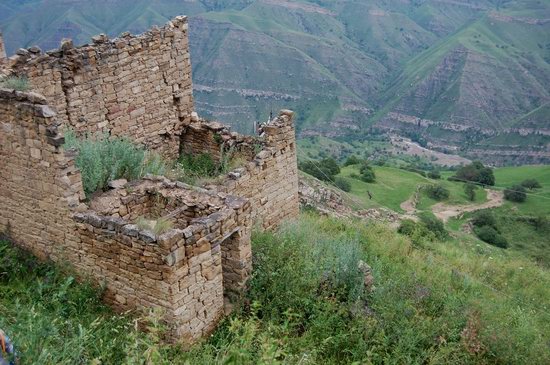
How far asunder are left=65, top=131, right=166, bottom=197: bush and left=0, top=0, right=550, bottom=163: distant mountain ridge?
109 metres

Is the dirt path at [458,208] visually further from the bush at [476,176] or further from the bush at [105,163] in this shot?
the bush at [105,163]

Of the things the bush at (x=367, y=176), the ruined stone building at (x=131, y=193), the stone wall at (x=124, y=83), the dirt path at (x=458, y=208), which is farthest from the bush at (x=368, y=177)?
the ruined stone building at (x=131, y=193)

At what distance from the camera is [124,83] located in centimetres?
1129

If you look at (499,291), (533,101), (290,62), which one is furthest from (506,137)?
(499,291)

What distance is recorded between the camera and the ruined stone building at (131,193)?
7098 millimetres

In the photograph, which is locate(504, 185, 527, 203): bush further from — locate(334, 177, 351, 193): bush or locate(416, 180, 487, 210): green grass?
locate(334, 177, 351, 193): bush

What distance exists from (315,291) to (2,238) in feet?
16.8

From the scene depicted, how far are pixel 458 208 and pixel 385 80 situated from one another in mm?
136043

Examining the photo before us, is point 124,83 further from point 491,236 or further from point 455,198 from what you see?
point 455,198

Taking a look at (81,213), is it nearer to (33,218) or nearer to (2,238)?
(33,218)

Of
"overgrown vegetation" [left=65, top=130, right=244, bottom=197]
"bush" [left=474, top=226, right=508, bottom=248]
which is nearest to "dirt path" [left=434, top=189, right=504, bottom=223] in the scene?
"bush" [left=474, top=226, right=508, bottom=248]

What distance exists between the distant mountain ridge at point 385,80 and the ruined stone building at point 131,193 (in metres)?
107

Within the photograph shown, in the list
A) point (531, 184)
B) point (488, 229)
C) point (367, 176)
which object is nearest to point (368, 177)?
point (367, 176)

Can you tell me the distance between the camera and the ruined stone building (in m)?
7.10
